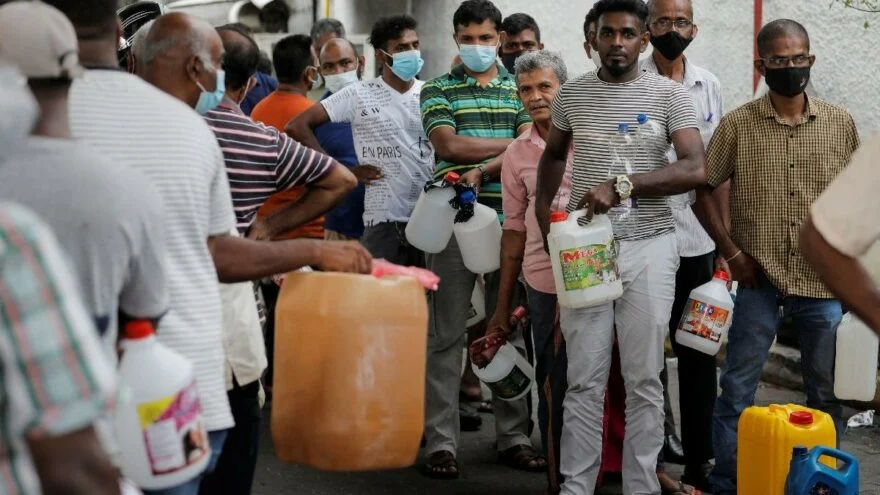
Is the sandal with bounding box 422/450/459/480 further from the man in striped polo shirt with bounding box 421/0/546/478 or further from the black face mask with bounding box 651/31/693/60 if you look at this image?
the black face mask with bounding box 651/31/693/60

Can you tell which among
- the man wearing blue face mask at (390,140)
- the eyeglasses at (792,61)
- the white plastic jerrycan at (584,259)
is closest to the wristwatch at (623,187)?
the white plastic jerrycan at (584,259)

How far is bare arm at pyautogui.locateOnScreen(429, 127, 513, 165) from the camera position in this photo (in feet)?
23.8

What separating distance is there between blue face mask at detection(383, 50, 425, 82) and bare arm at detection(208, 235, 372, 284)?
3.70 metres

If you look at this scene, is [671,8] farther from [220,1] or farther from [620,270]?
[220,1]

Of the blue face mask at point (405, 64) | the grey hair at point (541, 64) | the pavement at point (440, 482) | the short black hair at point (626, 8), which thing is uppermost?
the short black hair at point (626, 8)

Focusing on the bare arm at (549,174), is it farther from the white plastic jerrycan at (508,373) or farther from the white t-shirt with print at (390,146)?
the white t-shirt with print at (390,146)

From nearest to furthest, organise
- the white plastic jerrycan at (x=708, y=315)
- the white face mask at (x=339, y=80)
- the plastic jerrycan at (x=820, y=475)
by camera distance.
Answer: the plastic jerrycan at (x=820, y=475), the white plastic jerrycan at (x=708, y=315), the white face mask at (x=339, y=80)

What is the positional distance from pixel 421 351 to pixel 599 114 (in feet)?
7.11

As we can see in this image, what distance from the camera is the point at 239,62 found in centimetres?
652

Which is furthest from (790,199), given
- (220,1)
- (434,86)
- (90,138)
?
(220,1)

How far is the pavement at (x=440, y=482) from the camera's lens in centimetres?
689

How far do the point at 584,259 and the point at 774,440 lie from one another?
1.02 m

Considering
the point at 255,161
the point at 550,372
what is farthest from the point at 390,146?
the point at 255,161

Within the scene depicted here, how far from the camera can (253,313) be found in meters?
4.82
